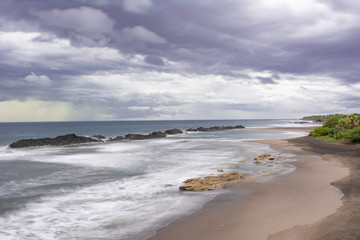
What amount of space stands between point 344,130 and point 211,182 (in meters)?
36.9

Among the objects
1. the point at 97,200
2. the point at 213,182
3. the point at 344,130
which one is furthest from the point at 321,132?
the point at 97,200

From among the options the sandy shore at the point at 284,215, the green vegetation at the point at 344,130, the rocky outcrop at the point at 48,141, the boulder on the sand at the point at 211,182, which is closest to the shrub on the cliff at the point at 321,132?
the green vegetation at the point at 344,130

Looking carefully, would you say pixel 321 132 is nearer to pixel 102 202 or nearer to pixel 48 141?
pixel 102 202

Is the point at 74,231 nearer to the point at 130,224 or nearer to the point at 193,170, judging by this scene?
the point at 130,224

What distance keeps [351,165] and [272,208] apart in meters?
13.3

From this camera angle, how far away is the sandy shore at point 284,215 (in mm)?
8711

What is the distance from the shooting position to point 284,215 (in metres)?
10.4

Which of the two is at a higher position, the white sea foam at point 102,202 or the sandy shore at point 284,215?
the sandy shore at point 284,215

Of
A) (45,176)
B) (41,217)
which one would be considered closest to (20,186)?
(45,176)

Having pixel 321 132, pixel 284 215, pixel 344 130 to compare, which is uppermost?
pixel 344 130

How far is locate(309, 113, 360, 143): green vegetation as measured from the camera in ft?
119

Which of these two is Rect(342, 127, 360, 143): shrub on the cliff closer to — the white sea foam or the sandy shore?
the white sea foam

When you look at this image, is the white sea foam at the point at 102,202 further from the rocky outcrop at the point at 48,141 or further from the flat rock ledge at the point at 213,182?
the rocky outcrop at the point at 48,141

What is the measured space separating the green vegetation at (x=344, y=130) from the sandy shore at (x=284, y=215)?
2398 centimetres
